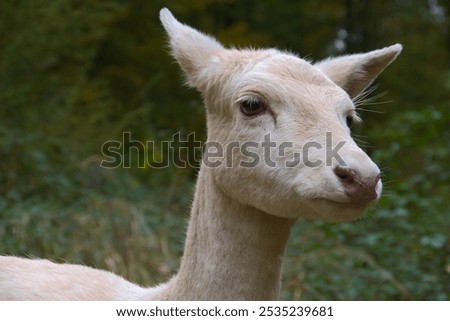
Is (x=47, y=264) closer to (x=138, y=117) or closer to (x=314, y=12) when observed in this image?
(x=138, y=117)

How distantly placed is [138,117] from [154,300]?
6.61 m

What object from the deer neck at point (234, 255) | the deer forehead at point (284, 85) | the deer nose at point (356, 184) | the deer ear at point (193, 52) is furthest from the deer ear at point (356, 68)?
the deer nose at point (356, 184)

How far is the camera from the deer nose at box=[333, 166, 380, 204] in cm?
306

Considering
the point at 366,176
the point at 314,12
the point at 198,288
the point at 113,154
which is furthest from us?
the point at 314,12

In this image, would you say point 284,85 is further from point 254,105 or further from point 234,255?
point 234,255

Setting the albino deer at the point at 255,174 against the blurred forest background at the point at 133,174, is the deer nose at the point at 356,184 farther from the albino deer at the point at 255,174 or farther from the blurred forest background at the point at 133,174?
the blurred forest background at the point at 133,174

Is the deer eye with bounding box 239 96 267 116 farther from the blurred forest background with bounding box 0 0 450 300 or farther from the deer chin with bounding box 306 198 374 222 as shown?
the blurred forest background with bounding box 0 0 450 300

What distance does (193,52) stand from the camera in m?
3.97

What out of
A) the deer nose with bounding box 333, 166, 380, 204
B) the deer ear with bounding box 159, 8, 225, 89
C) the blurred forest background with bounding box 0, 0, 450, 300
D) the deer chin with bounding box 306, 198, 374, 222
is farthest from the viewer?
the blurred forest background with bounding box 0, 0, 450, 300

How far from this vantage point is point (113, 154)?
989cm

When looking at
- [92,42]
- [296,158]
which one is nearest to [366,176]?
[296,158]

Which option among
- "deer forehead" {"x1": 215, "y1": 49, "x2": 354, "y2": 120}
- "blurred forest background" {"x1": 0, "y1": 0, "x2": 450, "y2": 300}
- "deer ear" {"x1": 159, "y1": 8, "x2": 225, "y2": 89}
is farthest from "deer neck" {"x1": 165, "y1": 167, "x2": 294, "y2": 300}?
"blurred forest background" {"x1": 0, "y1": 0, "x2": 450, "y2": 300}

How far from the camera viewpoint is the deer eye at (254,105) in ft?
11.6

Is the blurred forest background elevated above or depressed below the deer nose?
above
